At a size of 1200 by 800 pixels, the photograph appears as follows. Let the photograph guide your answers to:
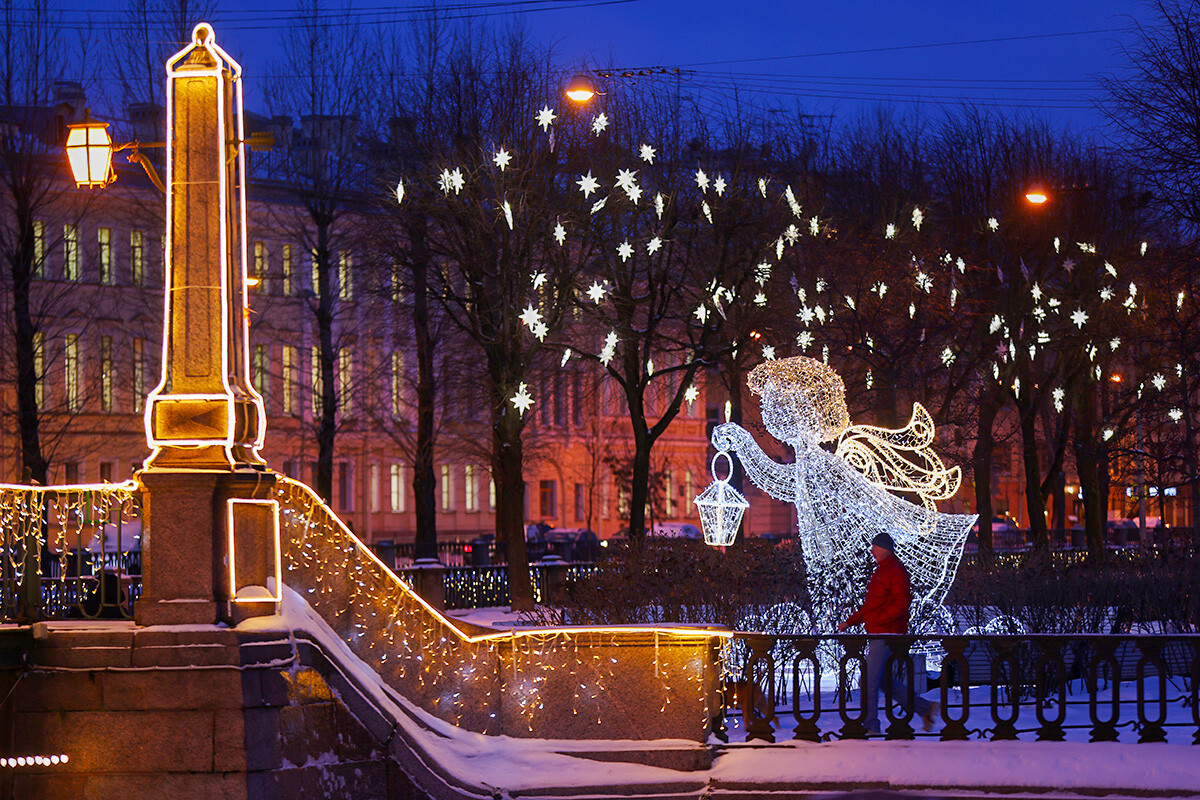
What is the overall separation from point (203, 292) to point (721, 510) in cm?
911

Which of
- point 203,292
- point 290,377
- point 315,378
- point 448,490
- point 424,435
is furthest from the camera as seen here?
point 448,490

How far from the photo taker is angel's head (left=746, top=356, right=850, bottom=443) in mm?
17672

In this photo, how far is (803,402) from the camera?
58.1 ft

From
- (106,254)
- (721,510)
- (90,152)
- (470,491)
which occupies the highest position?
(106,254)

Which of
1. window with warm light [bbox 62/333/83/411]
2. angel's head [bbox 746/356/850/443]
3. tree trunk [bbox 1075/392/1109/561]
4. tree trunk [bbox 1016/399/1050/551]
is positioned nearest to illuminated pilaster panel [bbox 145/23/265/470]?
angel's head [bbox 746/356/850/443]

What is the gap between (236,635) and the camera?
427 inches

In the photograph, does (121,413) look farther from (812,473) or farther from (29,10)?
(812,473)

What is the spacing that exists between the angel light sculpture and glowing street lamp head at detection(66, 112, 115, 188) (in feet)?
26.6

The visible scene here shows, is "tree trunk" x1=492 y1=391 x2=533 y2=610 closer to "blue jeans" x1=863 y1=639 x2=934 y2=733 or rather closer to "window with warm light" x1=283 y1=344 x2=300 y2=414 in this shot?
"blue jeans" x1=863 y1=639 x2=934 y2=733

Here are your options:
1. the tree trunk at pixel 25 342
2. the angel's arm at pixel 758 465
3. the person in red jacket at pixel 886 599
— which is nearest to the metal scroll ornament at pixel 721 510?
the angel's arm at pixel 758 465

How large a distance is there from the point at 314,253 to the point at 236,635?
91.3 ft

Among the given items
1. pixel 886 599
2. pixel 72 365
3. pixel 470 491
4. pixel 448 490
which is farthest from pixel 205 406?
pixel 470 491

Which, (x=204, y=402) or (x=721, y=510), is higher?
(x=204, y=402)

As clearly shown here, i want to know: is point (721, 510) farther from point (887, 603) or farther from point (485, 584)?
point (485, 584)
